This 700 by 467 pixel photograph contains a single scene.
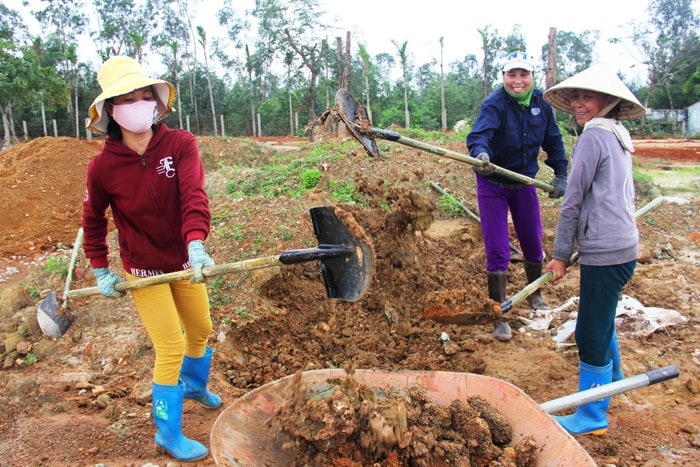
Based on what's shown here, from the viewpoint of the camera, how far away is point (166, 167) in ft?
7.97

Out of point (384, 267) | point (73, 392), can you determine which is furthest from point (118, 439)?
point (384, 267)

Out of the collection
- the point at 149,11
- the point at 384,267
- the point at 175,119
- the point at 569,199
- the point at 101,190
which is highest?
the point at 149,11

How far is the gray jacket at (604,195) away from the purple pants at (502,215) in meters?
1.17

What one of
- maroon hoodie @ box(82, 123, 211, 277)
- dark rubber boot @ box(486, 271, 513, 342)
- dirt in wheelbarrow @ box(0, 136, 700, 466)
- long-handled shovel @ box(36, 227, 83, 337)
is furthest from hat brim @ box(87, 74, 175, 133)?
dark rubber boot @ box(486, 271, 513, 342)

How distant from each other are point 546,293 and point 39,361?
437 cm

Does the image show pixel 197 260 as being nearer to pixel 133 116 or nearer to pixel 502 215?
pixel 133 116

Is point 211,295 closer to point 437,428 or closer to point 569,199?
point 437,428

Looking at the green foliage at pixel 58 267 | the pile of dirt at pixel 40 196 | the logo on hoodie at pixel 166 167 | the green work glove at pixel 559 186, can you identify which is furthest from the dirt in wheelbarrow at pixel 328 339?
the pile of dirt at pixel 40 196

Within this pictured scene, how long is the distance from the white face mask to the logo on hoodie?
0.56ft

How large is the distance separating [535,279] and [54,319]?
3892 mm

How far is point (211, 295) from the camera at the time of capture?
4.28m

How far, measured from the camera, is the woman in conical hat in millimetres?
2439

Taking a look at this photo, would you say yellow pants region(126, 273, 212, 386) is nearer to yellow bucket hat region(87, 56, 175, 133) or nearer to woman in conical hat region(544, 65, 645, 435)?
yellow bucket hat region(87, 56, 175, 133)

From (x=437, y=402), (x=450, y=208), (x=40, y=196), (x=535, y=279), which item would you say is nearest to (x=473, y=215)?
(x=450, y=208)
